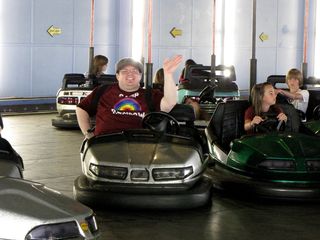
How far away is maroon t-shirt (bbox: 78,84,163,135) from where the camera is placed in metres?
4.30

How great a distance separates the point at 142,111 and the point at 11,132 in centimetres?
351

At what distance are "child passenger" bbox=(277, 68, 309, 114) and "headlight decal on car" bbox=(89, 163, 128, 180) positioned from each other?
2.30m

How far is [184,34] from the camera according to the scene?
12523 mm

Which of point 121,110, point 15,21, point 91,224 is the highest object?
point 15,21

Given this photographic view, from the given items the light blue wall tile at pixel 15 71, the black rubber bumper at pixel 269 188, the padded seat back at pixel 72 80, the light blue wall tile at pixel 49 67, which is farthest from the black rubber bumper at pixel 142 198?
the light blue wall tile at pixel 49 67

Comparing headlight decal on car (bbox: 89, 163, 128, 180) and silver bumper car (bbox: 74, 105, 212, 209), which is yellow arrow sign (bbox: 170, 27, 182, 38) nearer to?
silver bumper car (bbox: 74, 105, 212, 209)

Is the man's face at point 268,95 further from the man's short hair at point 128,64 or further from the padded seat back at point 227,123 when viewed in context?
the man's short hair at point 128,64

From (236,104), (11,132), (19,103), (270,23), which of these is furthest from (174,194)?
(270,23)

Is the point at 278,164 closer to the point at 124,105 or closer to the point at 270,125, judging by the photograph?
the point at 270,125

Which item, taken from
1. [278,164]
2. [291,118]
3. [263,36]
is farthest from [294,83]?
[263,36]

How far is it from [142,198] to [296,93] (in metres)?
2.39

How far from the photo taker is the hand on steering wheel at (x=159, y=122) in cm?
415

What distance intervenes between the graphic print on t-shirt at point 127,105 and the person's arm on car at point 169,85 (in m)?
0.17

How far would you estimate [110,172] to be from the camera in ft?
12.5
